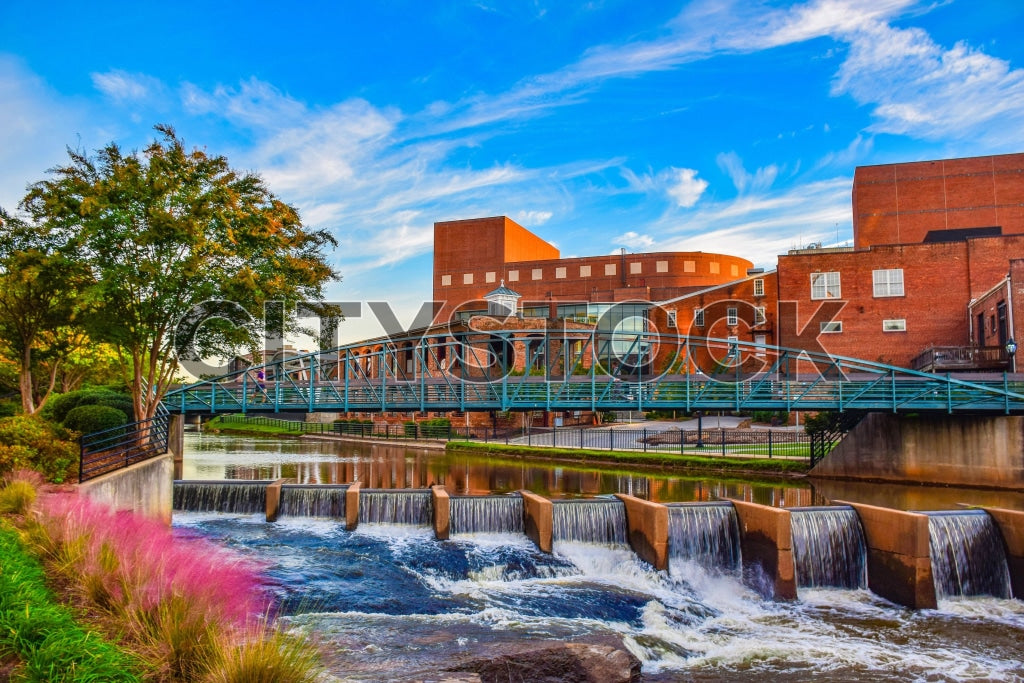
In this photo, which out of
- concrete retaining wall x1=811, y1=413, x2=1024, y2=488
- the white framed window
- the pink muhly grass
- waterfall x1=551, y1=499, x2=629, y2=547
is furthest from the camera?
the white framed window

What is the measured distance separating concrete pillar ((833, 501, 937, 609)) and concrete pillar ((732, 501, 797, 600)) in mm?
1958

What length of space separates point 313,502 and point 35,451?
6987 mm

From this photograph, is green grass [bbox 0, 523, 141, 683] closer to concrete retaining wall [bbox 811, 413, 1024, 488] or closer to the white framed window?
concrete retaining wall [bbox 811, 413, 1024, 488]

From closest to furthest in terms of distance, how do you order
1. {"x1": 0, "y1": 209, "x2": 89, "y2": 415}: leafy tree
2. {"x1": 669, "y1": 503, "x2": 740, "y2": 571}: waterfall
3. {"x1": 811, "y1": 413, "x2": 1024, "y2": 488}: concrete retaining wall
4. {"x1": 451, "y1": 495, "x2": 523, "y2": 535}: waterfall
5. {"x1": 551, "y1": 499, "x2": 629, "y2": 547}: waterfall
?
1. {"x1": 669, "y1": 503, "x2": 740, "y2": 571}: waterfall
2. {"x1": 551, "y1": 499, "x2": 629, "y2": 547}: waterfall
3. {"x1": 451, "y1": 495, "x2": 523, "y2": 535}: waterfall
4. {"x1": 0, "y1": 209, "x2": 89, "y2": 415}: leafy tree
5. {"x1": 811, "y1": 413, "x2": 1024, "y2": 488}: concrete retaining wall

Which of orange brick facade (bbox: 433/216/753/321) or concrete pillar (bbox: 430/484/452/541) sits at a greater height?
orange brick facade (bbox: 433/216/753/321)

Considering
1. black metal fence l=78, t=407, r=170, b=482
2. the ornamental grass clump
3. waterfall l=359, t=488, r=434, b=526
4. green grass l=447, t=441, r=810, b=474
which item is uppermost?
black metal fence l=78, t=407, r=170, b=482

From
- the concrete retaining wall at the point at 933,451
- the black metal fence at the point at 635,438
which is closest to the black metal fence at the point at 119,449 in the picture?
the black metal fence at the point at 635,438

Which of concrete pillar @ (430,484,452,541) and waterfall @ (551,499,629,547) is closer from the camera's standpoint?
waterfall @ (551,499,629,547)

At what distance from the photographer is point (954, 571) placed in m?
16.2

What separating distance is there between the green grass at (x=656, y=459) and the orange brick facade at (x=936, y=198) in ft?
117

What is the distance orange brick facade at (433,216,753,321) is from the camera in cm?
8644

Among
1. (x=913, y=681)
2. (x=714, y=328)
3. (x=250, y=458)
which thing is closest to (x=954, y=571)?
(x=913, y=681)

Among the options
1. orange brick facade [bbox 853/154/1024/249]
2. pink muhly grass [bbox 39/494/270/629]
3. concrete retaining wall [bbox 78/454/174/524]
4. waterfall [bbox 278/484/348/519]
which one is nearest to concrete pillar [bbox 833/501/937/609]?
pink muhly grass [bbox 39/494/270/629]

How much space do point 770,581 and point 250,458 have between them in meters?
32.4
